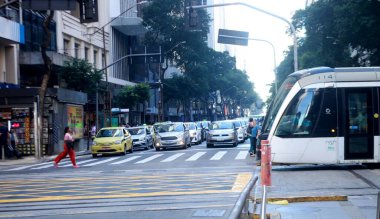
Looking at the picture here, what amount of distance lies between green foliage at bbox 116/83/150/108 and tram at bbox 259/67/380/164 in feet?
124

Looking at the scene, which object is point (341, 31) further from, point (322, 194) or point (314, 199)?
point (314, 199)

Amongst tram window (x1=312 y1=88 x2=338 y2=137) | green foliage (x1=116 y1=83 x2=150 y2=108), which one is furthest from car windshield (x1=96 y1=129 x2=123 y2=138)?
green foliage (x1=116 y1=83 x2=150 y2=108)

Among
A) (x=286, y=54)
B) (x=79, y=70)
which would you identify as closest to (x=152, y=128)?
(x=79, y=70)

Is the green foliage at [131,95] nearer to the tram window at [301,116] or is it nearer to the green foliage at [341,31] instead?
the green foliage at [341,31]

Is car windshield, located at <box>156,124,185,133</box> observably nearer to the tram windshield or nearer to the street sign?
the street sign

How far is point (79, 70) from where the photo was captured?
1564 inches

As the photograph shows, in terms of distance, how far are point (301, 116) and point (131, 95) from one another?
38.1 m

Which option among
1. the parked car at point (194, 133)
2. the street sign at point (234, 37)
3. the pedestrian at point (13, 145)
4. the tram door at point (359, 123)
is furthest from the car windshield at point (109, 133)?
the tram door at point (359, 123)

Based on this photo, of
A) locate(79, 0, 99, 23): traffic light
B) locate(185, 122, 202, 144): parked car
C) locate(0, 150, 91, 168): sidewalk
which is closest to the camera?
locate(79, 0, 99, 23): traffic light

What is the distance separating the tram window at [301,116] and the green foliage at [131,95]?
37.8 metres

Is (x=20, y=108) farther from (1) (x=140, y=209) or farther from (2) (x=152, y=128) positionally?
(1) (x=140, y=209)

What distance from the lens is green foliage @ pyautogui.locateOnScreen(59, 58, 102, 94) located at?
1560 inches

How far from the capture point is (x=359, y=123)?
54.4 feet

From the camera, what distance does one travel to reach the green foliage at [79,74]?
39625 millimetres
